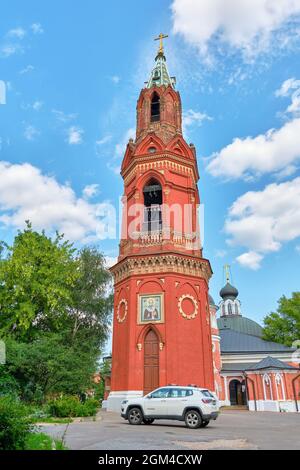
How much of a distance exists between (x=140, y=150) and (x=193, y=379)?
16937 mm

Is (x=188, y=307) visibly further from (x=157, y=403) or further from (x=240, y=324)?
→ (x=240, y=324)

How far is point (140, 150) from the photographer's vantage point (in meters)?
29.9

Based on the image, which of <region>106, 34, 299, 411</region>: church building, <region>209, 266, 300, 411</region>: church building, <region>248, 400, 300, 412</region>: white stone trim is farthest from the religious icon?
<region>248, 400, 300, 412</region>: white stone trim

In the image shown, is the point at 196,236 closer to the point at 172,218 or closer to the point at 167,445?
the point at 172,218

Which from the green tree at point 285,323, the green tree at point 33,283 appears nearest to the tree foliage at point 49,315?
the green tree at point 33,283

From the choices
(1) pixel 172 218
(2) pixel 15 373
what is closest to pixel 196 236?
(1) pixel 172 218

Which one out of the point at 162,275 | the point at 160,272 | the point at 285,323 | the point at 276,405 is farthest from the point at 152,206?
the point at 285,323

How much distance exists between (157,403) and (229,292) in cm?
5105

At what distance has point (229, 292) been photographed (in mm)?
64375

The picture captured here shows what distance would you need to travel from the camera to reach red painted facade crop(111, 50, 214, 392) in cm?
2381

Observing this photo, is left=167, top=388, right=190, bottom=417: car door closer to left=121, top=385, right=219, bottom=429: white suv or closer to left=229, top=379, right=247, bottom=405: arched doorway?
left=121, top=385, right=219, bottom=429: white suv

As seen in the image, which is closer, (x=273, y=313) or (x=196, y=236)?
(x=196, y=236)

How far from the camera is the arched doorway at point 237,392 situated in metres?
40.4

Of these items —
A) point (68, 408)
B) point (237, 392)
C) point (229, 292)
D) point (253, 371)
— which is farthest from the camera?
point (229, 292)
